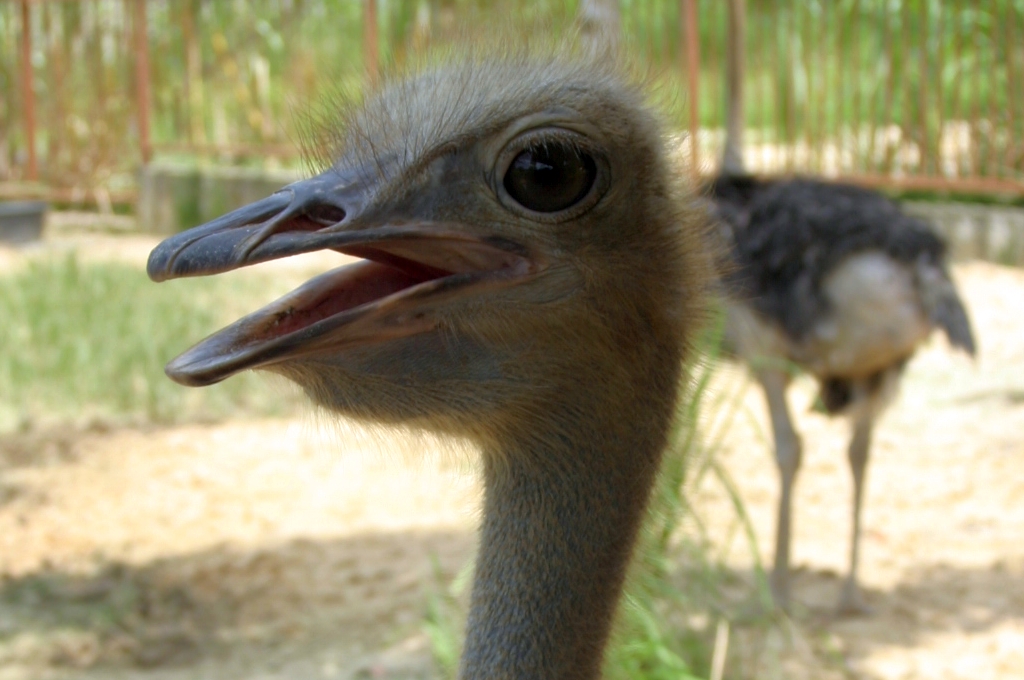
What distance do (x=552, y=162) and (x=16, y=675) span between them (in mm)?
2744

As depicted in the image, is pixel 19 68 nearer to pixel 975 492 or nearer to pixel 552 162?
pixel 975 492

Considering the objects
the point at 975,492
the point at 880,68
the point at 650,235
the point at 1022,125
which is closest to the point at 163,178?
the point at 880,68

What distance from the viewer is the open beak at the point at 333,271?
4.25ft

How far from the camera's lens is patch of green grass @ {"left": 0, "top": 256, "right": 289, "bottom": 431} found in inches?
221

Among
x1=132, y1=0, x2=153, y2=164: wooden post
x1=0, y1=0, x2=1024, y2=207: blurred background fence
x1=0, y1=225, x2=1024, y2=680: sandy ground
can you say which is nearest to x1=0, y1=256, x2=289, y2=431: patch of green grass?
x1=0, y1=225, x2=1024, y2=680: sandy ground

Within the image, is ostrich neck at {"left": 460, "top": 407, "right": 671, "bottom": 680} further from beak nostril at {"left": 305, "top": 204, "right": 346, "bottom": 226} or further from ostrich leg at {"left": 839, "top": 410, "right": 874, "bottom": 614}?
ostrich leg at {"left": 839, "top": 410, "right": 874, "bottom": 614}

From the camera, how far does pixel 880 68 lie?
9.63 meters

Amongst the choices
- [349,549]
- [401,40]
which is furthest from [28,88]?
[349,549]

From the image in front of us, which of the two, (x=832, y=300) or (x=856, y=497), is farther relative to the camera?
(x=856, y=497)

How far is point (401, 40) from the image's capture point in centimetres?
734

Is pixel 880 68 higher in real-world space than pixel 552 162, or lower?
higher

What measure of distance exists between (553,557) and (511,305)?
341 mm

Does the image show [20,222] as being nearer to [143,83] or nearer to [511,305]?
[143,83]

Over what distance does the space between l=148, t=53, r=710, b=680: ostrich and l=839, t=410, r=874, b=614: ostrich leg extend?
2.55 m
